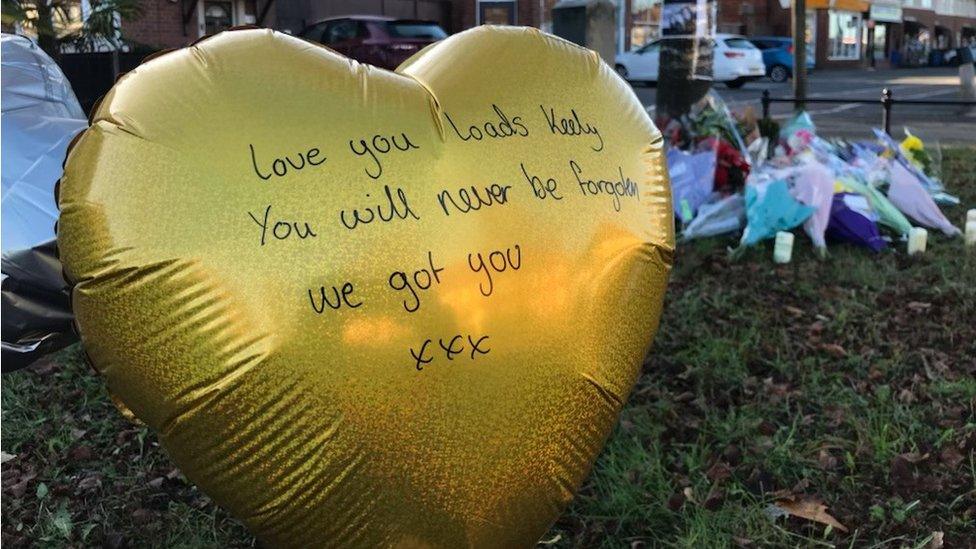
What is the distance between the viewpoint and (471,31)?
2270 mm

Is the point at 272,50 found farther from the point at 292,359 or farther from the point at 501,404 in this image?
the point at 501,404

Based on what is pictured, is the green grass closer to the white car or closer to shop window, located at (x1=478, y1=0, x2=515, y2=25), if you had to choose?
the white car

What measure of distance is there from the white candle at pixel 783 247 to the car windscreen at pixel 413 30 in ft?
43.6

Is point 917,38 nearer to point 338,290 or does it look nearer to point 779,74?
point 779,74

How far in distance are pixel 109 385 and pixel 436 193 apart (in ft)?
2.70

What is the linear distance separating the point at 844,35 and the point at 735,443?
40.3m

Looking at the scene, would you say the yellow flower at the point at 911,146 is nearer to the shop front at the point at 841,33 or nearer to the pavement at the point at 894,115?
the pavement at the point at 894,115

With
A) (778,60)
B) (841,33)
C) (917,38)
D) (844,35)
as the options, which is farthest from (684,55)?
(917,38)

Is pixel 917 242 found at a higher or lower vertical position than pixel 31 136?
lower

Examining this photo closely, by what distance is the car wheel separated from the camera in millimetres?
29078

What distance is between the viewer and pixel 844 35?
39.0 metres

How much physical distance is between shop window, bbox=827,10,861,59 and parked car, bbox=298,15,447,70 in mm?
26026

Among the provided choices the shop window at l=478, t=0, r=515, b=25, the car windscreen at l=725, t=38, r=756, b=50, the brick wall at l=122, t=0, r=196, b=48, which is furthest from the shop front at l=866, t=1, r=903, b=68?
the brick wall at l=122, t=0, r=196, b=48

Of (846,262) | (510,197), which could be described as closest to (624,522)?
(510,197)
